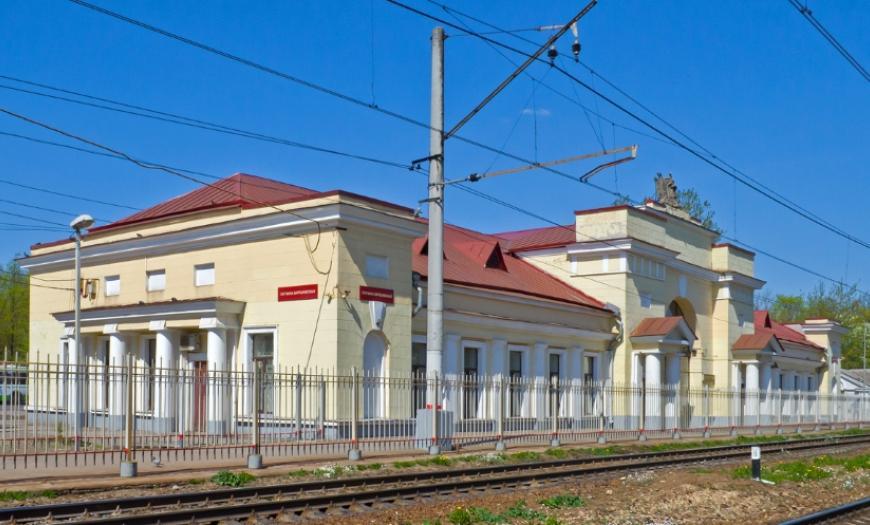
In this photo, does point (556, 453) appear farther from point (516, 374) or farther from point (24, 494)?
point (24, 494)

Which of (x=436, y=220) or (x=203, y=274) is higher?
(x=436, y=220)

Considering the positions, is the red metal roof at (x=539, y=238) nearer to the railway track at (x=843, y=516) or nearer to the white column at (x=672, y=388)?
the white column at (x=672, y=388)

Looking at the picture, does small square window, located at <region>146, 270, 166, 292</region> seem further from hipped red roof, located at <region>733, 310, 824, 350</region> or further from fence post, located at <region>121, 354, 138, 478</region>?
hipped red roof, located at <region>733, 310, 824, 350</region>

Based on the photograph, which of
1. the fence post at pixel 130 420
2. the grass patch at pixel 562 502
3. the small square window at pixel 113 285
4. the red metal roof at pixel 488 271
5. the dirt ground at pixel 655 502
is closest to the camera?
the dirt ground at pixel 655 502

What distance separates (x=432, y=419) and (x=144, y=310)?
10233mm

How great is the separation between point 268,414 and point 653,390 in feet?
47.8

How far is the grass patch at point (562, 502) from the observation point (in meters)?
13.8

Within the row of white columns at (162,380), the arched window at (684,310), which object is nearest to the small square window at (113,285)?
the row of white columns at (162,380)

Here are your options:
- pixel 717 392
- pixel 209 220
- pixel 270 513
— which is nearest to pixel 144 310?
pixel 209 220

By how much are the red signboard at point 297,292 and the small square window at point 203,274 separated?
3016 millimetres

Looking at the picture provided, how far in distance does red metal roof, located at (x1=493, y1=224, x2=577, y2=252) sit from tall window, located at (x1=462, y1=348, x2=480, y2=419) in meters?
9.74

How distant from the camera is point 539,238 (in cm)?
4322

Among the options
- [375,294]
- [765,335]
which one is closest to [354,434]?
[375,294]

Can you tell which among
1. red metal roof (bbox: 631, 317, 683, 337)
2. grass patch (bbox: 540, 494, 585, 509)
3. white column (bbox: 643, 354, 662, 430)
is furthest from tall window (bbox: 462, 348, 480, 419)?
grass patch (bbox: 540, 494, 585, 509)
